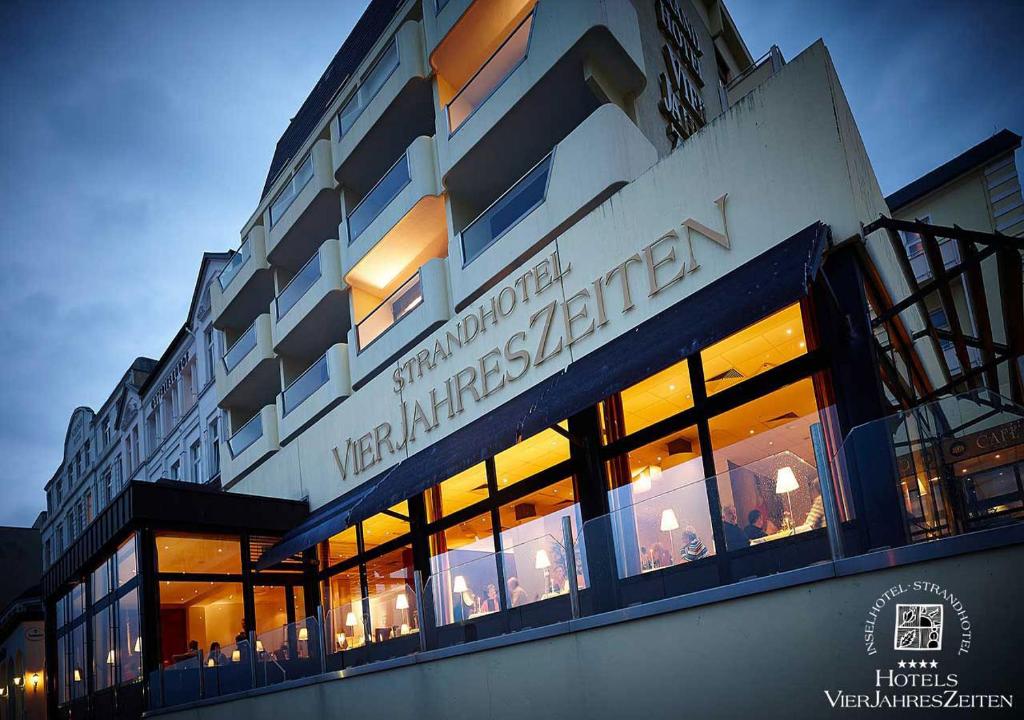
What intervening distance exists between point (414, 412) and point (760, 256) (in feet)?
25.4

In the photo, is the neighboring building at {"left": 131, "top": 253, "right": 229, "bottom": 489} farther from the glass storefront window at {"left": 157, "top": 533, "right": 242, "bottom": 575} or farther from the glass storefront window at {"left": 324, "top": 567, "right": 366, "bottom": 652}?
the glass storefront window at {"left": 324, "top": 567, "right": 366, "bottom": 652}

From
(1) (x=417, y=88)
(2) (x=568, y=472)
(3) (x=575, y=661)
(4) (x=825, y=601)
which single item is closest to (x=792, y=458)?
(4) (x=825, y=601)

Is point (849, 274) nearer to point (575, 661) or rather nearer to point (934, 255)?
point (934, 255)

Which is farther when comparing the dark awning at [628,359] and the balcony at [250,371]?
the balcony at [250,371]

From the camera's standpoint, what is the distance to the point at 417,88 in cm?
1745

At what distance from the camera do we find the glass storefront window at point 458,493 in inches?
533

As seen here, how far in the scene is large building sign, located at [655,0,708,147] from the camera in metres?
15.3

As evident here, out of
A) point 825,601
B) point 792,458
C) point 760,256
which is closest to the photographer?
point 825,601

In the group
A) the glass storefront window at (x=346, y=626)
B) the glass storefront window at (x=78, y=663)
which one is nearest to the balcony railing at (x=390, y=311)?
the glass storefront window at (x=346, y=626)

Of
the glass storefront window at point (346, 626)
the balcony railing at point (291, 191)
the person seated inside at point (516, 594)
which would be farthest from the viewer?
the balcony railing at point (291, 191)

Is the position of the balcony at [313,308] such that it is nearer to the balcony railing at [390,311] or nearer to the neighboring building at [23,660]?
the balcony railing at [390,311]

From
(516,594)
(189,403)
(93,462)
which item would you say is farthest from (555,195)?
(93,462)

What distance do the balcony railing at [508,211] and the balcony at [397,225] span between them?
76.8 inches

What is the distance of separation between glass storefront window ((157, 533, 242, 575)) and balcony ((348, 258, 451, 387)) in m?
4.41
